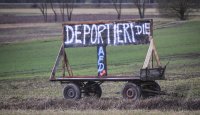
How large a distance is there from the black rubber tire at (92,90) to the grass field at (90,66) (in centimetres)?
40

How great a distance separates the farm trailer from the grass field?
789mm

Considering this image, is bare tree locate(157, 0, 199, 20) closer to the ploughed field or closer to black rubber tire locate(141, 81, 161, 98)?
the ploughed field

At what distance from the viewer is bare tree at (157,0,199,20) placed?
7331 centimetres

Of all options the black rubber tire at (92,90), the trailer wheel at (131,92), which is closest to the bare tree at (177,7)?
the black rubber tire at (92,90)

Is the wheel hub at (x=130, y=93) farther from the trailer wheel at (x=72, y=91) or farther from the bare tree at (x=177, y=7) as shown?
the bare tree at (x=177, y=7)

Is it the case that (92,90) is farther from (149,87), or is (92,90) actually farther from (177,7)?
(177,7)

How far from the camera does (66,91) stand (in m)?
19.1

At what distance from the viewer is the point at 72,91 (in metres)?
19.0

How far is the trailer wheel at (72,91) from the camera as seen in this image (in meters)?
18.9

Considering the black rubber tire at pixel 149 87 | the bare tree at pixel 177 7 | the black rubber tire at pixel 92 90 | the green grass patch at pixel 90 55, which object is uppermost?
the black rubber tire at pixel 149 87

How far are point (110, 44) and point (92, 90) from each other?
5.86 ft

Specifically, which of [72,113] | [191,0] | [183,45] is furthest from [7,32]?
[72,113]

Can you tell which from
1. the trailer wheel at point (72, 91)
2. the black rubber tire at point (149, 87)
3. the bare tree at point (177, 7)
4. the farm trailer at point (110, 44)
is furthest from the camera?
the bare tree at point (177, 7)

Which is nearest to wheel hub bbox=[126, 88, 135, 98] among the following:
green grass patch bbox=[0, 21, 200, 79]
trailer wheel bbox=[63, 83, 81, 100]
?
trailer wheel bbox=[63, 83, 81, 100]
